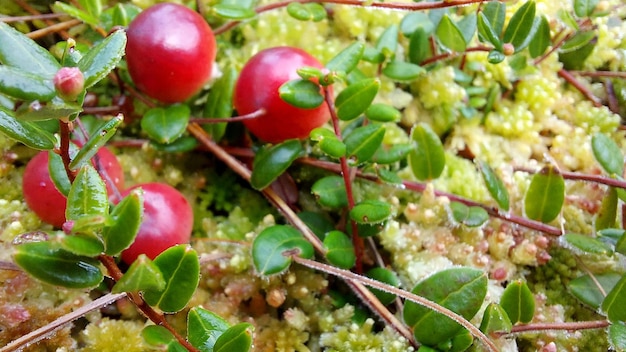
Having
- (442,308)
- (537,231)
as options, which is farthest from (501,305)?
(537,231)

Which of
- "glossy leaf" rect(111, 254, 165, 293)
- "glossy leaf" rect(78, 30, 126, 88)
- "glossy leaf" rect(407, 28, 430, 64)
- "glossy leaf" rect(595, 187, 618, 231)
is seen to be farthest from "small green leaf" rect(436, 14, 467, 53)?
"glossy leaf" rect(111, 254, 165, 293)

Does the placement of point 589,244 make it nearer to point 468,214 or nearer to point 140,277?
point 468,214

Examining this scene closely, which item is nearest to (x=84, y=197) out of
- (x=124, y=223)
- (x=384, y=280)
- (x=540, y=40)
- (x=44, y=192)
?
(x=124, y=223)

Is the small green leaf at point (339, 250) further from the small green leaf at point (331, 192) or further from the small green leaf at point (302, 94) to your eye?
the small green leaf at point (302, 94)

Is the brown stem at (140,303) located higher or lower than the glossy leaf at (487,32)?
lower

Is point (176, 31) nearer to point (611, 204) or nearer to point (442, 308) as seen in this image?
point (442, 308)

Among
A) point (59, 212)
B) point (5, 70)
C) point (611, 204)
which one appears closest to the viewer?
point (5, 70)

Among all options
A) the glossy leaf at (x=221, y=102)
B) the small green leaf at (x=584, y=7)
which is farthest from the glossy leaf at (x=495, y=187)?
the glossy leaf at (x=221, y=102)
